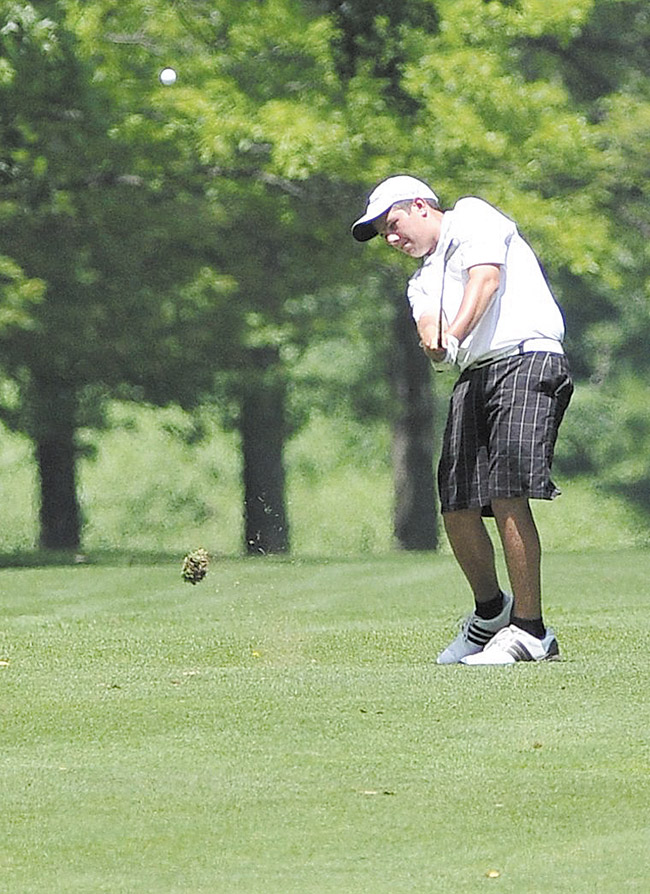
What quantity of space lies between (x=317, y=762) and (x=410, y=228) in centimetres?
248

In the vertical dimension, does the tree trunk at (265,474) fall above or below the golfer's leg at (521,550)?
below

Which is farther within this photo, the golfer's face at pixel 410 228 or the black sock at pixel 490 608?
the black sock at pixel 490 608

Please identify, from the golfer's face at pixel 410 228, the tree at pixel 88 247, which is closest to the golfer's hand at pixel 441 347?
the golfer's face at pixel 410 228

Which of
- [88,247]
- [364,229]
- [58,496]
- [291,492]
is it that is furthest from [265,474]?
[364,229]

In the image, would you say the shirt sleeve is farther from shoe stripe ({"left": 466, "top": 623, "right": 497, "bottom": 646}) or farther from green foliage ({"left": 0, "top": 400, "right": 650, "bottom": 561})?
green foliage ({"left": 0, "top": 400, "right": 650, "bottom": 561})

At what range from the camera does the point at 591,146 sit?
20.2 metres

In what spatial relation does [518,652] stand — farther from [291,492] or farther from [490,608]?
[291,492]

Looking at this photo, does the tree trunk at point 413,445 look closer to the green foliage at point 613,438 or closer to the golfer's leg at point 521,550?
the green foliage at point 613,438

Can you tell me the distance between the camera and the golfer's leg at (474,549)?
7066mm

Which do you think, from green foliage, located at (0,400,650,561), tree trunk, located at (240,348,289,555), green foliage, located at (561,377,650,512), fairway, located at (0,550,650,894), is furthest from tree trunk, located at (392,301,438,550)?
fairway, located at (0,550,650,894)

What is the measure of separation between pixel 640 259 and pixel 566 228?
5964mm

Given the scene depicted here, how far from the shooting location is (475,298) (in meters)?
6.68

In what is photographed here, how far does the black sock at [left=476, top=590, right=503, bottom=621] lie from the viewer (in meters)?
7.10

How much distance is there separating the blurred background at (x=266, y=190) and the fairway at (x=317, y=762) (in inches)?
329
